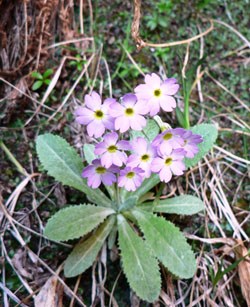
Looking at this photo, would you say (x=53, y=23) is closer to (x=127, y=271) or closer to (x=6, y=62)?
(x=6, y=62)

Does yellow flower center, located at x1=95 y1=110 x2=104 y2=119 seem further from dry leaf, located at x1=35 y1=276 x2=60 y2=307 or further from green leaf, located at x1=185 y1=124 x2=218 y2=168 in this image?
dry leaf, located at x1=35 y1=276 x2=60 y2=307

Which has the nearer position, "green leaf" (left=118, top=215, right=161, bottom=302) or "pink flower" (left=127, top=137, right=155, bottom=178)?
"pink flower" (left=127, top=137, right=155, bottom=178)

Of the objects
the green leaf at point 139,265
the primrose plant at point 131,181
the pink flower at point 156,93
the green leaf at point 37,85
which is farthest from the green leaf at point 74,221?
the green leaf at point 37,85

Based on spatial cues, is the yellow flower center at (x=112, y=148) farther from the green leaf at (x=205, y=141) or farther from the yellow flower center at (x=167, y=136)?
the green leaf at (x=205, y=141)

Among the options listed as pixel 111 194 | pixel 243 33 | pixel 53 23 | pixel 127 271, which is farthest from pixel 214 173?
pixel 53 23

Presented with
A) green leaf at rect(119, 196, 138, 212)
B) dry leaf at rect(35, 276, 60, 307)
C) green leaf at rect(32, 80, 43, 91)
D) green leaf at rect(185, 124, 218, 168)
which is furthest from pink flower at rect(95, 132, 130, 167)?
green leaf at rect(32, 80, 43, 91)

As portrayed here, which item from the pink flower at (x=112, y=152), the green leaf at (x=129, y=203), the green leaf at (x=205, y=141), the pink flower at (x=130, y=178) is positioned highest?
the pink flower at (x=112, y=152)
